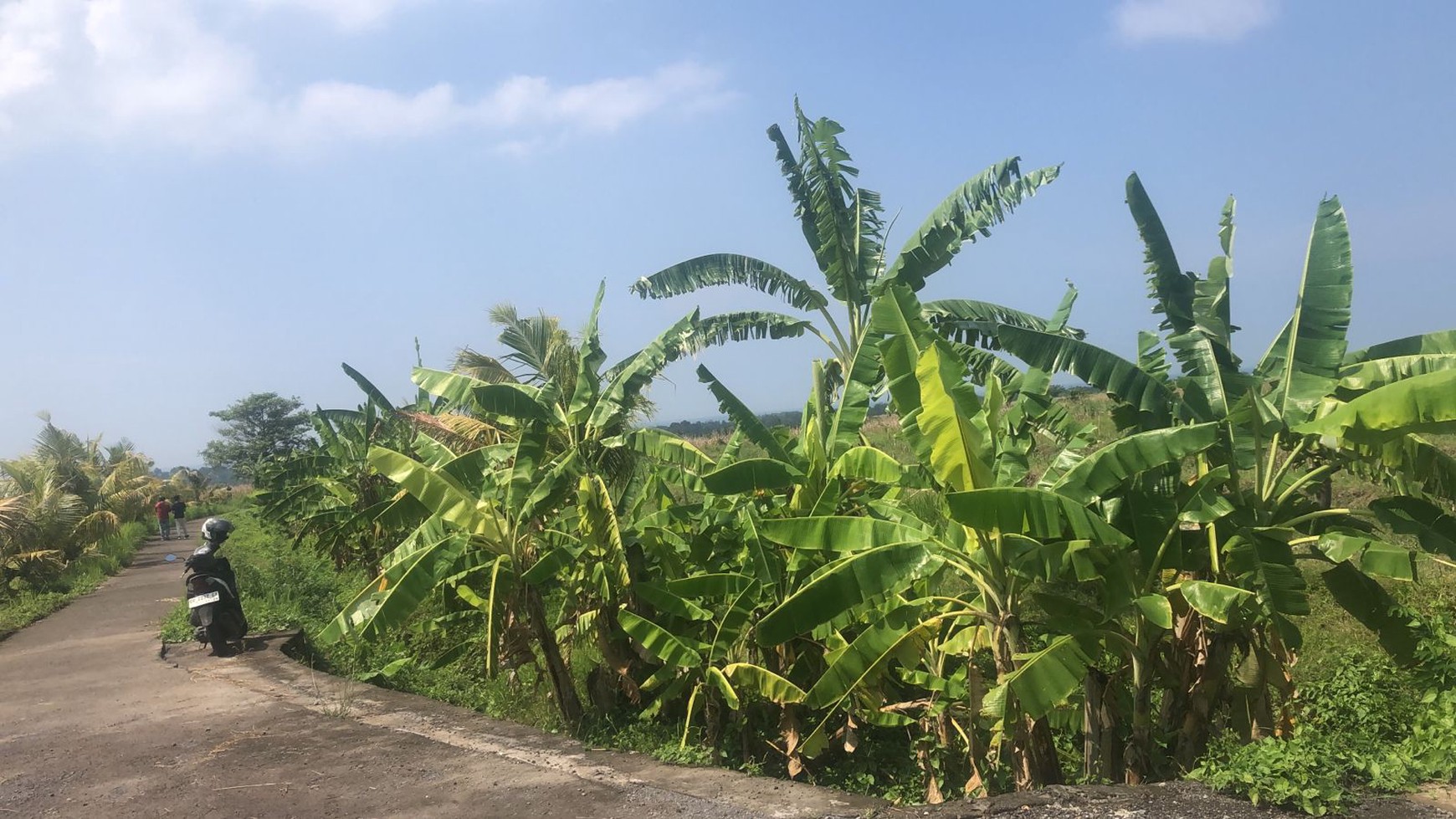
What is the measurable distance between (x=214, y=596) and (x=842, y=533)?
7765mm

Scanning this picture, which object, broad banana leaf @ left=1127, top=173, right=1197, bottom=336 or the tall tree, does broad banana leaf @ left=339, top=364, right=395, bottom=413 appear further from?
the tall tree

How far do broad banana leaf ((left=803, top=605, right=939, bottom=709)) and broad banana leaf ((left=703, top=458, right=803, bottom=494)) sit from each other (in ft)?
4.16

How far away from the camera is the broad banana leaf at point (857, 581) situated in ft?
18.9

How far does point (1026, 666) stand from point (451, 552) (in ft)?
14.1

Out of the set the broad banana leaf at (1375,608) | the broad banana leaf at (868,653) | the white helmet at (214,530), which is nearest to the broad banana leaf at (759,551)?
the broad banana leaf at (868,653)

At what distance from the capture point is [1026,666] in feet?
17.7

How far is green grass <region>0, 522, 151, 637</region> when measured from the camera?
48.6 ft

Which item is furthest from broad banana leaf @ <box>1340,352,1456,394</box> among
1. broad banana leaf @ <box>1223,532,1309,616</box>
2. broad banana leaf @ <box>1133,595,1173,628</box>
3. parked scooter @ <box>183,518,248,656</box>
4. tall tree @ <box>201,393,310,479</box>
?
tall tree @ <box>201,393,310,479</box>

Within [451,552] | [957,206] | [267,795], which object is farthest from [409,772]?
[957,206]

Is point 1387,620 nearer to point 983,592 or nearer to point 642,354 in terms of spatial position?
point 983,592

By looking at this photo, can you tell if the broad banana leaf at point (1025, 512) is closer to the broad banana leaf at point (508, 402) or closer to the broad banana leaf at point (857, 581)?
the broad banana leaf at point (857, 581)

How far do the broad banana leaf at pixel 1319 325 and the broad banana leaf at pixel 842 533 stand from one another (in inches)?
96.2

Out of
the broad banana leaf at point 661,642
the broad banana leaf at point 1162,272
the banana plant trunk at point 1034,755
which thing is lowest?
the banana plant trunk at point 1034,755

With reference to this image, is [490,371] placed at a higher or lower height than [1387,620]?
higher
